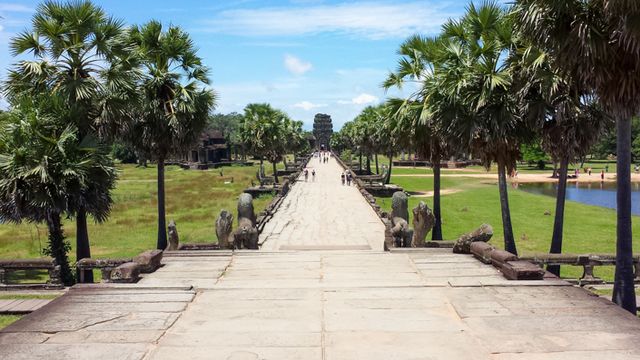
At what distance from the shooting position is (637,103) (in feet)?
29.1

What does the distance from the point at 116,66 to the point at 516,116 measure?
11147mm

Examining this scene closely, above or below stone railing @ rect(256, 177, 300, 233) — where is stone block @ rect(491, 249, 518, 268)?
above

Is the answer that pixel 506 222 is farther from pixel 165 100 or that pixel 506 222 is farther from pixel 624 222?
pixel 165 100

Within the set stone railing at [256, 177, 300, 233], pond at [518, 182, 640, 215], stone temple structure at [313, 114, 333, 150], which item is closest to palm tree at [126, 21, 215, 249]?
stone railing at [256, 177, 300, 233]

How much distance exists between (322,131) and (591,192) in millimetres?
118927

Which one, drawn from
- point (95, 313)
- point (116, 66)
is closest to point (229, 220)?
point (116, 66)

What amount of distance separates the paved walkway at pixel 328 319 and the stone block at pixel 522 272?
0.25 metres

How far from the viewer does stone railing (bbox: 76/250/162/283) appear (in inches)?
365

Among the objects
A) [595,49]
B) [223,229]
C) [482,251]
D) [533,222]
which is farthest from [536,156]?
[595,49]

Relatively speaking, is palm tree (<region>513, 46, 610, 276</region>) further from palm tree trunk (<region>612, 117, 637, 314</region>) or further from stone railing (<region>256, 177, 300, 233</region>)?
stone railing (<region>256, 177, 300, 233</region>)

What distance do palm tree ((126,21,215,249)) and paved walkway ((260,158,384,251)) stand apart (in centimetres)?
503

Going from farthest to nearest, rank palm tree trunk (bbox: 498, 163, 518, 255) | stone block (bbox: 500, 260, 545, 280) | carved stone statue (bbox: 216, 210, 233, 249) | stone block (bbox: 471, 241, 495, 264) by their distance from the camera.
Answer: carved stone statue (bbox: 216, 210, 233, 249)
palm tree trunk (bbox: 498, 163, 518, 255)
stone block (bbox: 471, 241, 495, 264)
stone block (bbox: 500, 260, 545, 280)

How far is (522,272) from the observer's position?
9070 millimetres

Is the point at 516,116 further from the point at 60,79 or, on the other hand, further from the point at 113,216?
the point at 113,216
